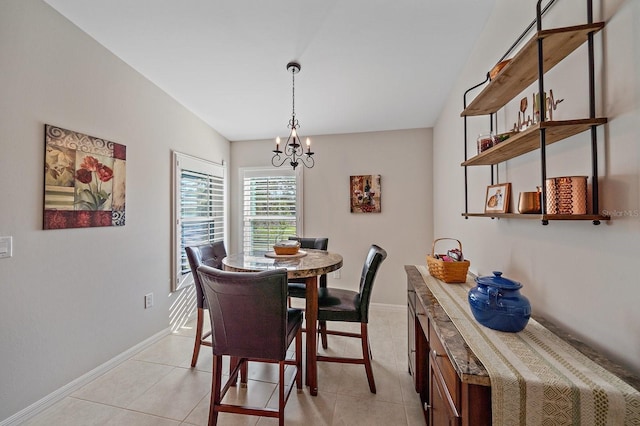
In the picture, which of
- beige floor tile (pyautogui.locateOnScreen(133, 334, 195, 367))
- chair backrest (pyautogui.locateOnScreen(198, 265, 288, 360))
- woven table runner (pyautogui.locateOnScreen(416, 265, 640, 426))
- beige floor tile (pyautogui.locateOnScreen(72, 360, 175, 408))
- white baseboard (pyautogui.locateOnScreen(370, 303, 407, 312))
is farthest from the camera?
white baseboard (pyautogui.locateOnScreen(370, 303, 407, 312))

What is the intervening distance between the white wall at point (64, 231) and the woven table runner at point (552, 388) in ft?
8.18

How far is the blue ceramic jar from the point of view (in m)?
0.97

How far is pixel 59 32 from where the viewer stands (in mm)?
1743

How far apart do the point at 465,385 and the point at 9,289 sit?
241 centimetres

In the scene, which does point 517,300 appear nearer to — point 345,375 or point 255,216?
point 345,375

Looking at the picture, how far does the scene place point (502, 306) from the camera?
0.98 m

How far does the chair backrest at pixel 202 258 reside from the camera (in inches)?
82.6

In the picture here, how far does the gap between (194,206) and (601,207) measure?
3.46m

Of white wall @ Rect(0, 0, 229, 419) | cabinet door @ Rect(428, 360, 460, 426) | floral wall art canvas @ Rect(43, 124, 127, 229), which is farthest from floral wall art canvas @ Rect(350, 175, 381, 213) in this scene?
floral wall art canvas @ Rect(43, 124, 127, 229)

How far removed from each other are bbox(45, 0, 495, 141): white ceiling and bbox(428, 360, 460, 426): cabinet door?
81.8 inches

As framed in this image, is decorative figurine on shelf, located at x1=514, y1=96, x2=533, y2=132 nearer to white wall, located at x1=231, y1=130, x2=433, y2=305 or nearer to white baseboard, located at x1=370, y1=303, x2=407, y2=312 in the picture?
white wall, located at x1=231, y1=130, x2=433, y2=305

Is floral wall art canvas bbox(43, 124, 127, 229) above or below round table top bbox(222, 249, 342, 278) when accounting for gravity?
above

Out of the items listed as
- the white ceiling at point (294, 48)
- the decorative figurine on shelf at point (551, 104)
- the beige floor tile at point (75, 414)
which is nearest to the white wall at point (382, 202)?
the white ceiling at point (294, 48)

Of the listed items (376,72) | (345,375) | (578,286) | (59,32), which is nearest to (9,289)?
(59,32)
